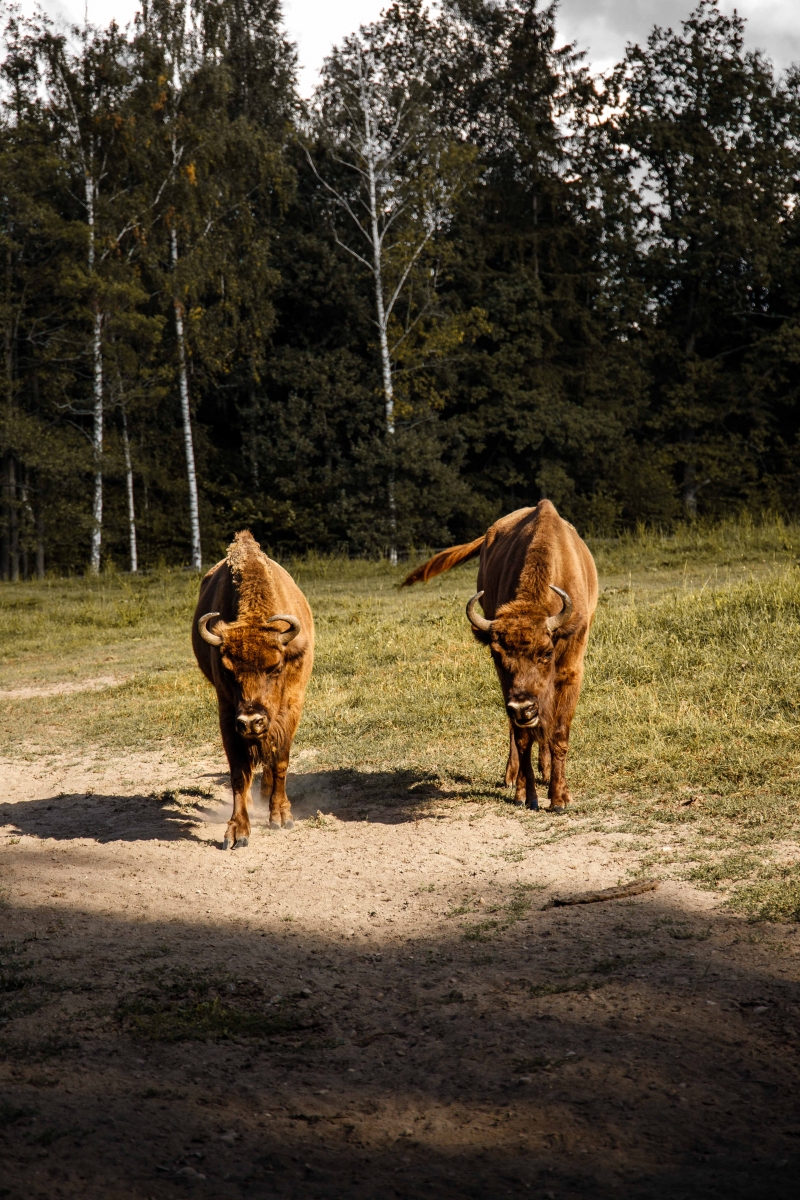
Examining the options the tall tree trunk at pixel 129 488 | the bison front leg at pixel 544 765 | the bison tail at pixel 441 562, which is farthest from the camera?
the tall tree trunk at pixel 129 488

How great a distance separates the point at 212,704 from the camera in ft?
34.8

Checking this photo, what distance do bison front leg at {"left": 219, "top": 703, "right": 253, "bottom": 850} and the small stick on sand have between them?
2118 millimetres

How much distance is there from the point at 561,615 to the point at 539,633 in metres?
0.21

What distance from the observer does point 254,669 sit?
20.6 feet

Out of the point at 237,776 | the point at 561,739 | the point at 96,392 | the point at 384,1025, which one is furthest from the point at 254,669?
the point at 96,392

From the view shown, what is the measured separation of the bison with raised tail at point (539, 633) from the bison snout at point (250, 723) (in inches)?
57.0

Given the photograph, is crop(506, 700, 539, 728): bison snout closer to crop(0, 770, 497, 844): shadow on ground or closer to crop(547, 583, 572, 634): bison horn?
crop(547, 583, 572, 634): bison horn

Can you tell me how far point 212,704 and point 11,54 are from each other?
22.9m

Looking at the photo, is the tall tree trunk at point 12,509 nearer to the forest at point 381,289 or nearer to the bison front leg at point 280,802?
the forest at point 381,289

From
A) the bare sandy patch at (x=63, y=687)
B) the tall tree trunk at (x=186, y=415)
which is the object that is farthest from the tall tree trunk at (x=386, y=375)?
the bare sandy patch at (x=63, y=687)

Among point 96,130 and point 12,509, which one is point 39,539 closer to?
point 12,509

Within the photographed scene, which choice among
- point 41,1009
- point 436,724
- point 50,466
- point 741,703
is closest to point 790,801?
point 741,703

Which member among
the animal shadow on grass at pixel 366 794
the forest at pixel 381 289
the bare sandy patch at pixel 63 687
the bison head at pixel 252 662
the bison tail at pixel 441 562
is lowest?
the animal shadow on grass at pixel 366 794

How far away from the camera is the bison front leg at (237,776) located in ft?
21.2
